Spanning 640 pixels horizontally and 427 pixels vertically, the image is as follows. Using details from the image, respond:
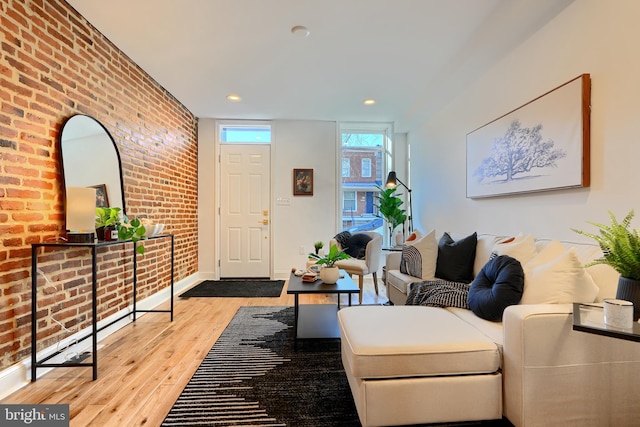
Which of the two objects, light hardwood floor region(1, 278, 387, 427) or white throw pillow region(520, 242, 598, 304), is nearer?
white throw pillow region(520, 242, 598, 304)

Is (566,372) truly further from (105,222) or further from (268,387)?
(105,222)

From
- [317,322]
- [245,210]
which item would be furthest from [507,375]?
[245,210]

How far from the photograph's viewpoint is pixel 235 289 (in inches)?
157

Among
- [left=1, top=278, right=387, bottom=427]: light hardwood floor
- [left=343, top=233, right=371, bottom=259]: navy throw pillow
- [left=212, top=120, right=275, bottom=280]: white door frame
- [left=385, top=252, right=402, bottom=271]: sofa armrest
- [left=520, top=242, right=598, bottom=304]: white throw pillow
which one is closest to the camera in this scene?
[left=520, top=242, right=598, bottom=304]: white throw pillow

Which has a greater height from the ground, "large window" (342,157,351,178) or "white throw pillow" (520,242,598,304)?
"large window" (342,157,351,178)

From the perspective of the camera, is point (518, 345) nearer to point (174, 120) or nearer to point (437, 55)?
point (437, 55)

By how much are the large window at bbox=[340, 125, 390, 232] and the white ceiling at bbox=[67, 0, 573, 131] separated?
1.07m

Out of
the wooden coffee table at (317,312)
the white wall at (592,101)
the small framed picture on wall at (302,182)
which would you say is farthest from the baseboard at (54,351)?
the white wall at (592,101)

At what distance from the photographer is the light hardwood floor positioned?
59.6 inches

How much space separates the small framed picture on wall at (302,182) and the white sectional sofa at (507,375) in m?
3.41

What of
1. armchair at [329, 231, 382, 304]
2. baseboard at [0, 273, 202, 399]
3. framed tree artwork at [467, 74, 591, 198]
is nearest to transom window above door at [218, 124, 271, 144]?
armchair at [329, 231, 382, 304]

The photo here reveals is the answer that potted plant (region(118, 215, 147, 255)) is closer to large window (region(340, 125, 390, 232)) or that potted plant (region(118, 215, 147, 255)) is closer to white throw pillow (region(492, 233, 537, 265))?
white throw pillow (region(492, 233, 537, 265))

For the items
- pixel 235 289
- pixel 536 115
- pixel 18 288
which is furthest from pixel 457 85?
pixel 18 288

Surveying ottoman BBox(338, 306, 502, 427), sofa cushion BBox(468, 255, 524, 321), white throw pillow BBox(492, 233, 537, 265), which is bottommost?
ottoman BBox(338, 306, 502, 427)
